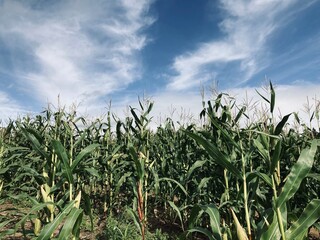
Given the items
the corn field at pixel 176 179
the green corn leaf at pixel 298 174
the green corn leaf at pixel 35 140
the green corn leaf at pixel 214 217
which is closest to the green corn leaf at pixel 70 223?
the corn field at pixel 176 179

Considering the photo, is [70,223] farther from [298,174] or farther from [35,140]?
[298,174]

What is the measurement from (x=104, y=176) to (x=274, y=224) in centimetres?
453

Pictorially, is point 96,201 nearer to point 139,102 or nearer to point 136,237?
point 136,237

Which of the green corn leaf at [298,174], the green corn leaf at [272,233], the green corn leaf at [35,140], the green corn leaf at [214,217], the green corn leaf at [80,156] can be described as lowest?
the green corn leaf at [272,233]

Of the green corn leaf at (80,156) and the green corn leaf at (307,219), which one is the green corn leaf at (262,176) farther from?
the green corn leaf at (80,156)

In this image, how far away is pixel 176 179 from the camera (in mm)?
5641

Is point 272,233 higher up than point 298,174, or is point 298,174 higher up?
point 298,174

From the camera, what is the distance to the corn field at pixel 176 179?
2.08m

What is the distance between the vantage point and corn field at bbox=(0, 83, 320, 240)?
82.0 inches

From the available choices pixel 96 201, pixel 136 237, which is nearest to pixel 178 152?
pixel 136 237

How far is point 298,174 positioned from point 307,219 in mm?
330

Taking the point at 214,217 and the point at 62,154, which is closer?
the point at 214,217

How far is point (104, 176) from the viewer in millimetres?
5992

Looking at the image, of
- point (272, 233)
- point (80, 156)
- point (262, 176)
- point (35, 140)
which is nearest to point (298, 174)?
point (262, 176)
